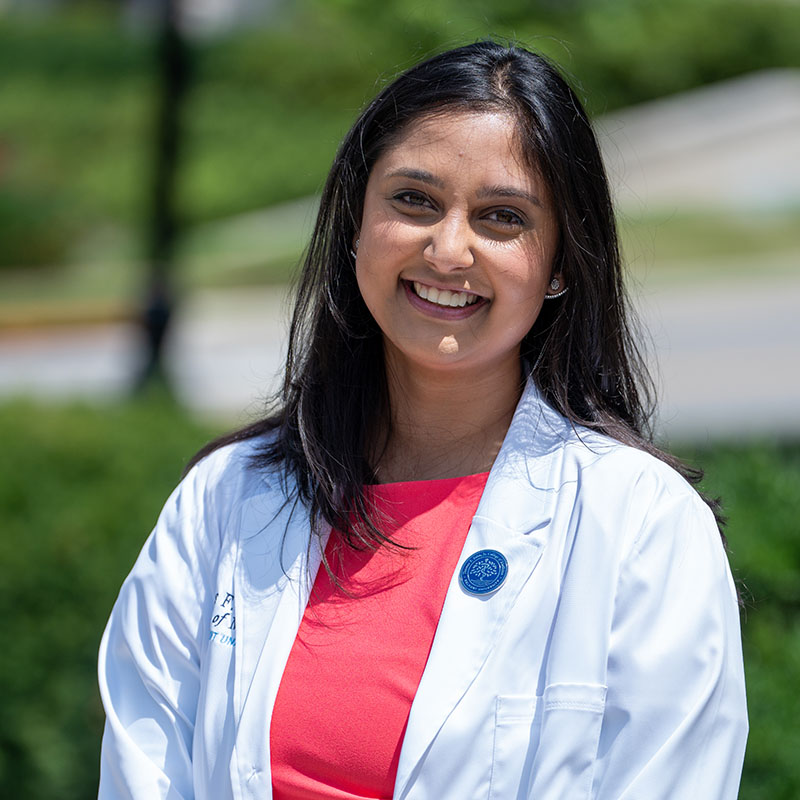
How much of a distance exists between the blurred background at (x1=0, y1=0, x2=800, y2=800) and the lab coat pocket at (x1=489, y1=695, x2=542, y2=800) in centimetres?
72

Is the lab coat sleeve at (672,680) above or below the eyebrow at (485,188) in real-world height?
below

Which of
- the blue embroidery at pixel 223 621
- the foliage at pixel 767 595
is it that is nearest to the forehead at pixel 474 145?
the blue embroidery at pixel 223 621

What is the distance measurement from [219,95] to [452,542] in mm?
17491

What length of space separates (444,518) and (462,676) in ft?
1.01

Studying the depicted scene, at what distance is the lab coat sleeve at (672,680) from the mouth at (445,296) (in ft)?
1.54

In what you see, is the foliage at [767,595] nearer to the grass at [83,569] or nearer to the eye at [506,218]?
the grass at [83,569]

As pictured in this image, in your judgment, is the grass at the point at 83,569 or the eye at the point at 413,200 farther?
the grass at the point at 83,569

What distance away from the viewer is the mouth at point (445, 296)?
1.92 meters

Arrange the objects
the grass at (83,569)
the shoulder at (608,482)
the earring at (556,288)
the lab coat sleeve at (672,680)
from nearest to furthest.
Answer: the lab coat sleeve at (672,680) < the shoulder at (608,482) < the earring at (556,288) < the grass at (83,569)

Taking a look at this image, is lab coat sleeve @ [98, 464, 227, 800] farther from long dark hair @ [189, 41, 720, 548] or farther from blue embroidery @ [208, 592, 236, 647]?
long dark hair @ [189, 41, 720, 548]

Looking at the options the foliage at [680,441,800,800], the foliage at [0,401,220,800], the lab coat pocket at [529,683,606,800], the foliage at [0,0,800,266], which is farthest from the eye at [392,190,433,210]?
the foliage at [0,0,800,266]

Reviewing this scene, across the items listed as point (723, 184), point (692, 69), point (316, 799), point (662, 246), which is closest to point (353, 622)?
point (316, 799)

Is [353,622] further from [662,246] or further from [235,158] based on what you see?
[235,158]

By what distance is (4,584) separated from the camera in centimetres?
396
